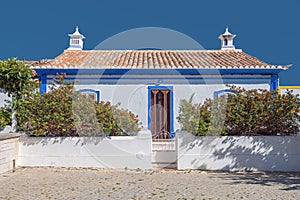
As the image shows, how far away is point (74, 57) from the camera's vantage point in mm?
13961

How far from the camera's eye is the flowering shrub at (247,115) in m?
8.43

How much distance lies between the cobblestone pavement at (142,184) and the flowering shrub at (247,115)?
1.15 m

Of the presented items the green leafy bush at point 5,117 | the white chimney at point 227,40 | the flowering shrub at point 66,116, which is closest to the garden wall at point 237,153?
the flowering shrub at point 66,116

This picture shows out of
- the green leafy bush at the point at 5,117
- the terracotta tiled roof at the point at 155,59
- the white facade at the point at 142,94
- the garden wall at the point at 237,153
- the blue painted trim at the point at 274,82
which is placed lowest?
the garden wall at the point at 237,153

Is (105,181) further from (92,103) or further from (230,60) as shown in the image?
(230,60)

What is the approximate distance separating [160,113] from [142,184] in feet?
19.0

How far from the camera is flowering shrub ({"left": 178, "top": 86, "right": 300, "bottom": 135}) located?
27.7 feet

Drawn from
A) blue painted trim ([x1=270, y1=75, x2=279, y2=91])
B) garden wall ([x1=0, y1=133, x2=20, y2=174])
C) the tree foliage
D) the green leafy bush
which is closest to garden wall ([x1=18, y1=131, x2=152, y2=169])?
garden wall ([x1=0, y1=133, x2=20, y2=174])

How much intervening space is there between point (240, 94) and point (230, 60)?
502cm

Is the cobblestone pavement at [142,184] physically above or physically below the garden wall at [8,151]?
below

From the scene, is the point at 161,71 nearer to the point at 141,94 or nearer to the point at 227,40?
the point at 141,94

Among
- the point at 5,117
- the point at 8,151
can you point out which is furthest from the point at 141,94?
the point at 8,151

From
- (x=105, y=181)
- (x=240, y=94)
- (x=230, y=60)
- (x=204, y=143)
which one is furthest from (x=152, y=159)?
(x=230, y=60)

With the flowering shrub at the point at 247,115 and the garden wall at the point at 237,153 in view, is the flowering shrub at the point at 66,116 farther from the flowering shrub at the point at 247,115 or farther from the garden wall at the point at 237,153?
the flowering shrub at the point at 247,115
